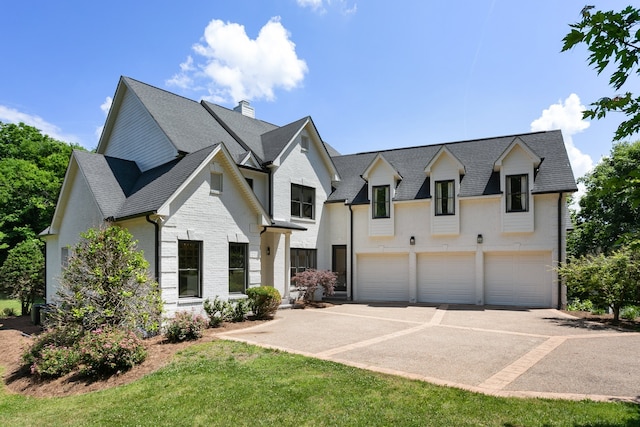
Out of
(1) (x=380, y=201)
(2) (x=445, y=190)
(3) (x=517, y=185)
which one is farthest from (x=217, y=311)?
(3) (x=517, y=185)

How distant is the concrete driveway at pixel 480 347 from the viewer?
722 cm

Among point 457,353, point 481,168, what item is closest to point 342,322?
point 457,353

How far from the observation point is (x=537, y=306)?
59.8 ft

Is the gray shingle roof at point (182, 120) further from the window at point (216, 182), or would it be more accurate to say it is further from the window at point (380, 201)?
the window at point (380, 201)

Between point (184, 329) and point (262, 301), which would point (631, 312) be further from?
point (184, 329)

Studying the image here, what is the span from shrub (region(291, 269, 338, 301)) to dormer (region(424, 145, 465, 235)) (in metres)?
5.75

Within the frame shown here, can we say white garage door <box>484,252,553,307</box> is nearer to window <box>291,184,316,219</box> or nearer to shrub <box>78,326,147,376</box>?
window <box>291,184,316,219</box>

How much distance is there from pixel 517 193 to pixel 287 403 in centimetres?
1606

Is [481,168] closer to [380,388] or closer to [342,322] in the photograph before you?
[342,322]

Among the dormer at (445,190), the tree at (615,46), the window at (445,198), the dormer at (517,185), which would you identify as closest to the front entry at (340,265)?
the dormer at (445,190)

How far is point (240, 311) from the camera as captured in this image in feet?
46.8

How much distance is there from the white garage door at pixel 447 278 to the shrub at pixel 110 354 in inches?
574

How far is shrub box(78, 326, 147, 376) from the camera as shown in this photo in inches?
355

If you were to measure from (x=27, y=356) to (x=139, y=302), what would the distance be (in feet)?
9.65
